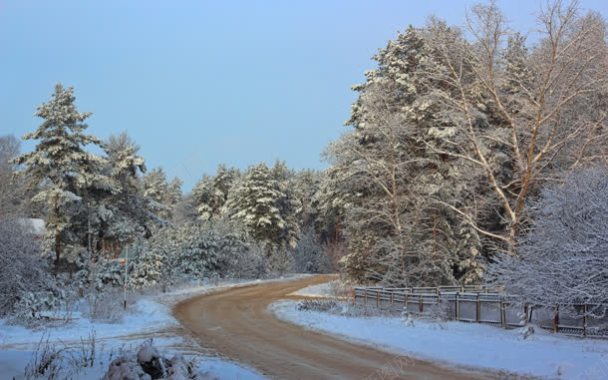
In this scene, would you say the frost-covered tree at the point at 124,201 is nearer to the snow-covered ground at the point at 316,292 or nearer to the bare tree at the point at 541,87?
the snow-covered ground at the point at 316,292

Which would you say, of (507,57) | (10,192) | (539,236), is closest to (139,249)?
(10,192)

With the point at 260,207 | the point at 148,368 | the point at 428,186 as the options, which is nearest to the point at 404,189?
the point at 428,186

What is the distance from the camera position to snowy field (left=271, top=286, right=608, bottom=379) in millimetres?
12328

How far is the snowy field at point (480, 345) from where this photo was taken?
12328 mm

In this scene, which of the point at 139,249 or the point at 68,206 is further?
the point at 139,249

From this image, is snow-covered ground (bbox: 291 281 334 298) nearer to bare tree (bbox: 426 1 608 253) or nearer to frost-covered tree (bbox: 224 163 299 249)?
bare tree (bbox: 426 1 608 253)

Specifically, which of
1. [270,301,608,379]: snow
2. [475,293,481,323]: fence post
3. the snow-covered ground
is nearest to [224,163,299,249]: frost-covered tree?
the snow-covered ground

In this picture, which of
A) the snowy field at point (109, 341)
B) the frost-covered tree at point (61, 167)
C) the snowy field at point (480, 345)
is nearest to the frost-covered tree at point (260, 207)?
the frost-covered tree at point (61, 167)

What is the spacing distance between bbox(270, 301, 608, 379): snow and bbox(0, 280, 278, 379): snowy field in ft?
17.2

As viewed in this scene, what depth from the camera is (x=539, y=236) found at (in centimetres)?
1775

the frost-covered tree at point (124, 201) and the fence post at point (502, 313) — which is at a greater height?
the frost-covered tree at point (124, 201)

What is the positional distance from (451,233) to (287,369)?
21.5 metres

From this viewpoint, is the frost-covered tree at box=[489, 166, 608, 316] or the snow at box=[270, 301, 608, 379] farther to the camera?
the frost-covered tree at box=[489, 166, 608, 316]

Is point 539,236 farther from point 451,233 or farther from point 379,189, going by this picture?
point 379,189
